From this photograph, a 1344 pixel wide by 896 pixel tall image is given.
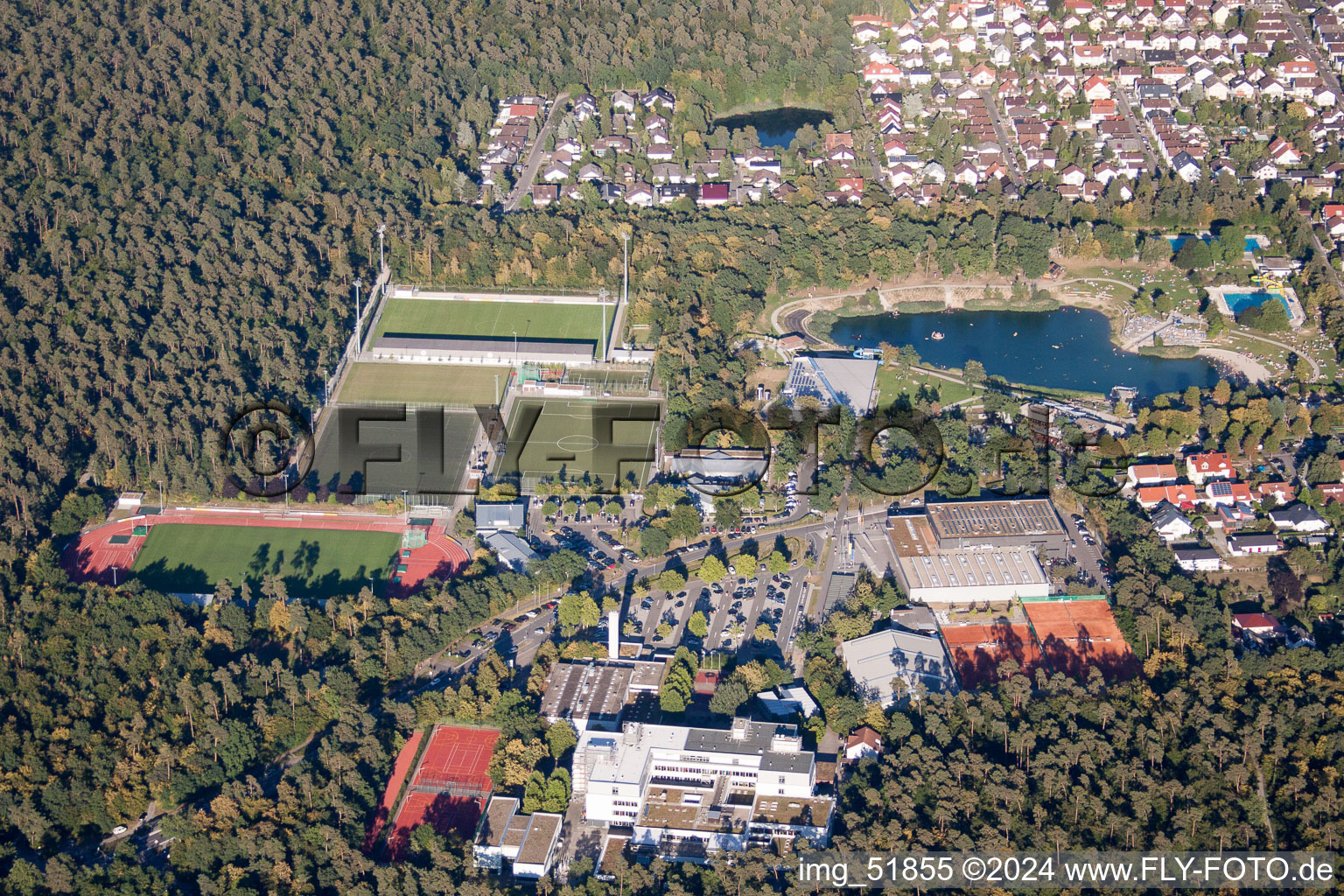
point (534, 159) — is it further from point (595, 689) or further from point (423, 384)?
point (595, 689)

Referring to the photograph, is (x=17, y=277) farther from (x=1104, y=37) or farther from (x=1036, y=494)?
(x=1104, y=37)

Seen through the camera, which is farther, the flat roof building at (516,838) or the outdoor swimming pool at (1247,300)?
the outdoor swimming pool at (1247,300)

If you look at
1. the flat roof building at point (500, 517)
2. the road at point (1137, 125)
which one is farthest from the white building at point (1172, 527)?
the road at point (1137, 125)

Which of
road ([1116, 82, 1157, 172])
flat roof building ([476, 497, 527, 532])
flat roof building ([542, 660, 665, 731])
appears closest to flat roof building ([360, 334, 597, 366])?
flat roof building ([476, 497, 527, 532])

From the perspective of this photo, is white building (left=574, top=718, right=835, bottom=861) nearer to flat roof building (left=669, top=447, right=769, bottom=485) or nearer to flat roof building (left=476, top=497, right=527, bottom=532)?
flat roof building (left=476, top=497, right=527, bottom=532)

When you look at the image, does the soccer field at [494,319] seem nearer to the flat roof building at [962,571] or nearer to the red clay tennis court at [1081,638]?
the flat roof building at [962,571]

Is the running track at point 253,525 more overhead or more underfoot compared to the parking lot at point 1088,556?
more underfoot

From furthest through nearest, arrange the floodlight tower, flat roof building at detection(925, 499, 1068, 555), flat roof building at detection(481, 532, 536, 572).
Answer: the floodlight tower → flat roof building at detection(481, 532, 536, 572) → flat roof building at detection(925, 499, 1068, 555)

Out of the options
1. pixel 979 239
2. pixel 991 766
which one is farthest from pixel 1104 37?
pixel 991 766
